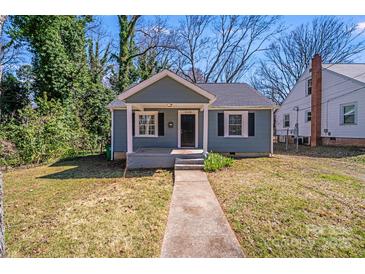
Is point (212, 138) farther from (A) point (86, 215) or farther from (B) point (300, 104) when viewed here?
(B) point (300, 104)

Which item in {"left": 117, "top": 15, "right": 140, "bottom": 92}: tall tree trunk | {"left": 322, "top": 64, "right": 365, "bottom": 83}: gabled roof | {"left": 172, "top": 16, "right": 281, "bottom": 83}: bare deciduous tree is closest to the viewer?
{"left": 322, "top": 64, "right": 365, "bottom": 83}: gabled roof

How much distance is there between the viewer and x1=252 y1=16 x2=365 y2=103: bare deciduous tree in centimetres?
2344

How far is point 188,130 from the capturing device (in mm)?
10953

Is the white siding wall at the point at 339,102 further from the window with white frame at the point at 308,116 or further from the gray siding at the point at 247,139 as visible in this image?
the gray siding at the point at 247,139

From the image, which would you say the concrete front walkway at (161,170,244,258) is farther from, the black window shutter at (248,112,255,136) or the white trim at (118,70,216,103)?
the black window shutter at (248,112,255,136)

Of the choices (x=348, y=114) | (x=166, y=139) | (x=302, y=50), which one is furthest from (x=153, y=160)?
(x=302, y=50)

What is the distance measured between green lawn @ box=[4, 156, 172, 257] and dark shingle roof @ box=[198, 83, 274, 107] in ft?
19.4

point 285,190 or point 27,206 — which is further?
point 285,190

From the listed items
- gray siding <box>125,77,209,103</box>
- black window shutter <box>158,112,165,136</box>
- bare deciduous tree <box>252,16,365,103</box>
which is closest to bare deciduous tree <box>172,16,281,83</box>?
bare deciduous tree <box>252,16,365,103</box>

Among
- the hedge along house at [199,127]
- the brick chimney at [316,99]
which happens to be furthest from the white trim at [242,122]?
the brick chimney at [316,99]

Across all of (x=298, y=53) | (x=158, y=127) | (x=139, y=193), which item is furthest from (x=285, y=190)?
(x=298, y=53)

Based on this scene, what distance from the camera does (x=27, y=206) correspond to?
179 inches
